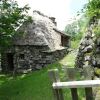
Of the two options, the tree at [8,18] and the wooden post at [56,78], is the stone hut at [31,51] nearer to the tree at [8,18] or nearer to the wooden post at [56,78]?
the tree at [8,18]

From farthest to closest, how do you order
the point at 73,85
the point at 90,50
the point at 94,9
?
the point at 94,9 → the point at 90,50 → the point at 73,85

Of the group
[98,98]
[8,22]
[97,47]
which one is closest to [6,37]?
[8,22]

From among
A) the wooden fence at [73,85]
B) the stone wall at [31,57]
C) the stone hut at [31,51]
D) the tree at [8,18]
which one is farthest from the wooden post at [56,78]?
the stone wall at [31,57]

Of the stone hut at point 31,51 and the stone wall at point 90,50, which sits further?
the stone hut at point 31,51

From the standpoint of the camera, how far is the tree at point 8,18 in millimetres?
21266

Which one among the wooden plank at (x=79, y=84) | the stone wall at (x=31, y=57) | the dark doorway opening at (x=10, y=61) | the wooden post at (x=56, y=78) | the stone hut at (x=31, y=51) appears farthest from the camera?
the dark doorway opening at (x=10, y=61)

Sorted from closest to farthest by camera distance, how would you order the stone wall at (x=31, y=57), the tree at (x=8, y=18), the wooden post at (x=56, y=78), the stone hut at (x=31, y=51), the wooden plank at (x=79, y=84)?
the wooden plank at (x=79, y=84) < the wooden post at (x=56, y=78) < the tree at (x=8, y=18) < the stone wall at (x=31, y=57) < the stone hut at (x=31, y=51)

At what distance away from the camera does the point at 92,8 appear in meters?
11.3

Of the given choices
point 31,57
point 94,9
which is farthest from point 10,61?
point 94,9

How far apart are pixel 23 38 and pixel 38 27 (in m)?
2.28

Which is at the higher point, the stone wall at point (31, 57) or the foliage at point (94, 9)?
the foliage at point (94, 9)

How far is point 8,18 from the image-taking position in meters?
21.5

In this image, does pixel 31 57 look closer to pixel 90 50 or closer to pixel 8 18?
pixel 8 18

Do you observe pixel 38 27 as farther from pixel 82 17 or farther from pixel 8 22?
pixel 82 17
